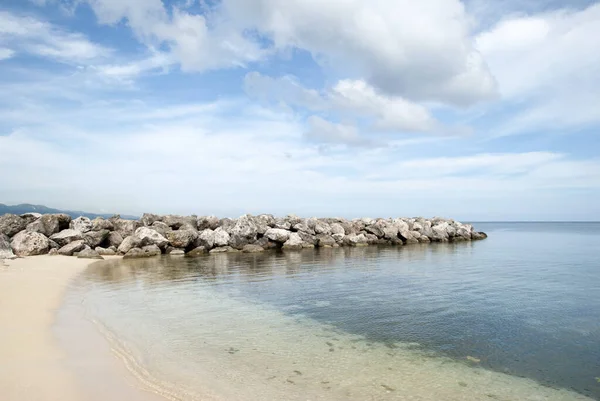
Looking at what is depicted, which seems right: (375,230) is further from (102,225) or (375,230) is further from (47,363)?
(47,363)

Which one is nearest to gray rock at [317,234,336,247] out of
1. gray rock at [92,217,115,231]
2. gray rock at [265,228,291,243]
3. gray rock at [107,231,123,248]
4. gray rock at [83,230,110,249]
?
gray rock at [265,228,291,243]

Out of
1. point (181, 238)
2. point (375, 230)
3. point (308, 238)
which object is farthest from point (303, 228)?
point (181, 238)

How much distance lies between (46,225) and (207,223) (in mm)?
14228

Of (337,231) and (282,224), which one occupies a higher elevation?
(282,224)

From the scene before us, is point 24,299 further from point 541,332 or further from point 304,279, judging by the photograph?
point 541,332

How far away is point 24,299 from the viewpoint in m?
13.9

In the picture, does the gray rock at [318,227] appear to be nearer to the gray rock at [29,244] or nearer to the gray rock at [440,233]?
the gray rock at [440,233]

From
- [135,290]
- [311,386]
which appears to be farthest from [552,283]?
[135,290]

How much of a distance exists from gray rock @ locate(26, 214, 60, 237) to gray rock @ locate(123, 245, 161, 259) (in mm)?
7337

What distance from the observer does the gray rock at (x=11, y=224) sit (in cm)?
3022

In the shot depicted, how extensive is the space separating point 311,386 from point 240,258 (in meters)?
23.8

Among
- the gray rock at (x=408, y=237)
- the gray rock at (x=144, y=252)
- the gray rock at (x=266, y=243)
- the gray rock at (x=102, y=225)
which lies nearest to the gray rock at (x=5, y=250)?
the gray rock at (x=102, y=225)

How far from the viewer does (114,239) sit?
109 ft

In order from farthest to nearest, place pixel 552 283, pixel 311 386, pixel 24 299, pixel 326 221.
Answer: pixel 326 221 → pixel 552 283 → pixel 24 299 → pixel 311 386
